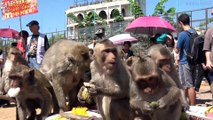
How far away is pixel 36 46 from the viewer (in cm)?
827

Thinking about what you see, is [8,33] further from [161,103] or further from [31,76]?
Answer: [161,103]

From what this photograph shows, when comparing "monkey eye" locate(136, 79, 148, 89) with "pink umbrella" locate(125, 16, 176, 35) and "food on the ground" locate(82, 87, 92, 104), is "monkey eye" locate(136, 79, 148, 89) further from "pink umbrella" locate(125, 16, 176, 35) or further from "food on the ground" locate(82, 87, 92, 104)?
"pink umbrella" locate(125, 16, 176, 35)

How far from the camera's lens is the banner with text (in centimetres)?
1144

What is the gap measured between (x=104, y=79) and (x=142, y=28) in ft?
22.1

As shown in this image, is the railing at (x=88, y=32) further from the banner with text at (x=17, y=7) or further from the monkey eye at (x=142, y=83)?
the monkey eye at (x=142, y=83)

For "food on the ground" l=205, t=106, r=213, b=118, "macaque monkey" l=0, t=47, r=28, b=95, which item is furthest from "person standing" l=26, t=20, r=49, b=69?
"food on the ground" l=205, t=106, r=213, b=118

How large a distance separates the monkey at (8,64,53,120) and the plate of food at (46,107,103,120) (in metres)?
A: 0.29

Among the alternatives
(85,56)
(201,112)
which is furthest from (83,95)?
(201,112)

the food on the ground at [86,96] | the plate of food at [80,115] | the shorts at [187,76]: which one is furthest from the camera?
the shorts at [187,76]

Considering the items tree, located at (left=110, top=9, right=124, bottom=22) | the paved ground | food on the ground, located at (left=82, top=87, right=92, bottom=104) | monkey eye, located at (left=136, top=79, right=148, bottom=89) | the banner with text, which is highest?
tree, located at (left=110, top=9, right=124, bottom=22)

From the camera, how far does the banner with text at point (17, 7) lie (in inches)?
450

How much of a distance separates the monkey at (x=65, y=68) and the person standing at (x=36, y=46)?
170cm

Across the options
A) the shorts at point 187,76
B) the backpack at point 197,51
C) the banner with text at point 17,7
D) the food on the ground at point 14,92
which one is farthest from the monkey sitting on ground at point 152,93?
the banner with text at point 17,7

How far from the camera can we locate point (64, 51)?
642 cm
